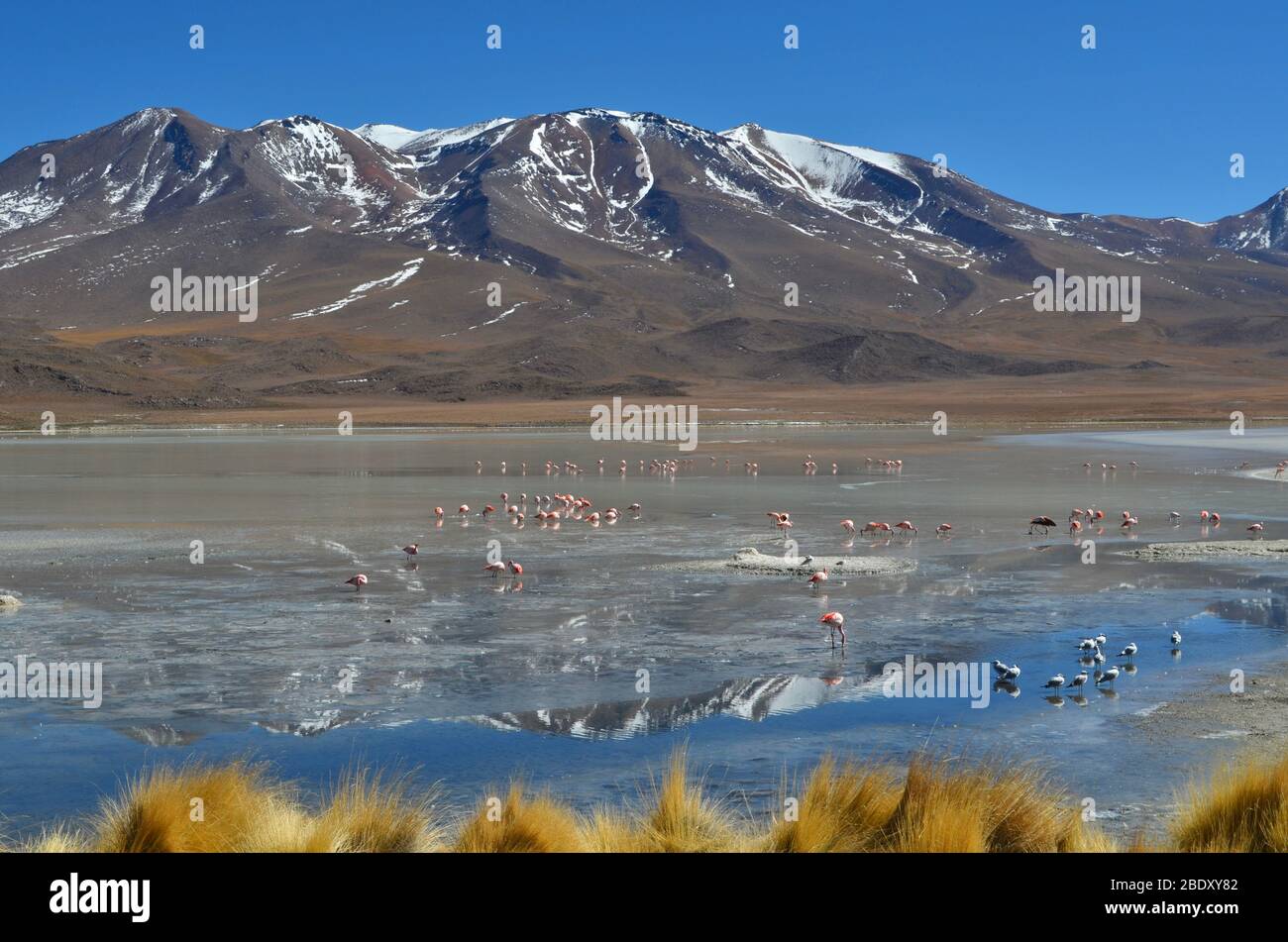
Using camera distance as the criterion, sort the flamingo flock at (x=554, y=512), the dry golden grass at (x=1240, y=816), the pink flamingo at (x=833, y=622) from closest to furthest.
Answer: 1. the dry golden grass at (x=1240, y=816)
2. the pink flamingo at (x=833, y=622)
3. the flamingo flock at (x=554, y=512)

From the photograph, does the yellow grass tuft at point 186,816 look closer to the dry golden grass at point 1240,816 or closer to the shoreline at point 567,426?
the dry golden grass at point 1240,816

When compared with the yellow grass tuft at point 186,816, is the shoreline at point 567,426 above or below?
above

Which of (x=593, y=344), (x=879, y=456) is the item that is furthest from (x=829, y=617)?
(x=593, y=344)

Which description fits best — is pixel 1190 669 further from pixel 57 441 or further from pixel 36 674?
pixel 57 441

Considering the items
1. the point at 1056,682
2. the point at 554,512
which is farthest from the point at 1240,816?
the point at 554,512

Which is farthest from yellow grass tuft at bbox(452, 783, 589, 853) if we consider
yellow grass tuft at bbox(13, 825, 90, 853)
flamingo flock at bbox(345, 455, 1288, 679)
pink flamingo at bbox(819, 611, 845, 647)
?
pink flamingo at bbox(819, 611, 845, 647)

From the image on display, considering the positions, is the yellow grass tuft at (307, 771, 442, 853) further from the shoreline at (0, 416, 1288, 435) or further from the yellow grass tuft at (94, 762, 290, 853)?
the shoreline at (0, 416, 1288, 435)

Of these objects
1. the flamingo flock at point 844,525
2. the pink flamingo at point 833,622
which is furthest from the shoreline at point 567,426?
the pink flamingo at point 833,622
